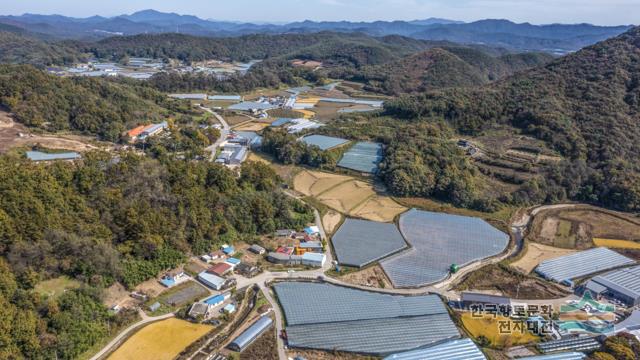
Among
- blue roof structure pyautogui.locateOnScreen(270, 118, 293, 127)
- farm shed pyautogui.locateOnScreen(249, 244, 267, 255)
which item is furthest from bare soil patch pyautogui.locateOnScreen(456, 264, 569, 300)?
blue roof structure pyautogui.locateOnScreen(270, 118, 293, 127)

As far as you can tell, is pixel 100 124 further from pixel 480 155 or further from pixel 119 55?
pixel 119 55

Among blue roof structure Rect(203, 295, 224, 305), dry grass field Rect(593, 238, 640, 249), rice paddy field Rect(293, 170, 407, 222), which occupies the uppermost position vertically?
rice paddy field Rect(293, 170, 407, 222)

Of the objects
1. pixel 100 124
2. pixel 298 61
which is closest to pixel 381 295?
pixel 100 124

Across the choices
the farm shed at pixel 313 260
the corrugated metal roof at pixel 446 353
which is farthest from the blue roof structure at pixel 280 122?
the corrugated metal roof at pixel 446 353

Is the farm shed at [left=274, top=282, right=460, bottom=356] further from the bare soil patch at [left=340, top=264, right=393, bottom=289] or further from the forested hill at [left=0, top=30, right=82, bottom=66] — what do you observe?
the forested hill at [left=0, top=30, right=82, bottom=66]

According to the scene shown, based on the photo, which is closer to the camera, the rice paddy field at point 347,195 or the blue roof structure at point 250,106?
the rice paddy field at point 347,195

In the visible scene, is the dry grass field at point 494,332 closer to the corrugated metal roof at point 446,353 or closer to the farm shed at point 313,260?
the corrugated metal roof at point 446,353

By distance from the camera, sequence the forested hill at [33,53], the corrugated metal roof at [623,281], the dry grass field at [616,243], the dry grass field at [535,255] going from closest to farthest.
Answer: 1. the corrugated metal roof at [623,281]
2. the dry grass field at [535,255]
3. the dry grass field at [616,243]
4. the forested hill at [33,53]
